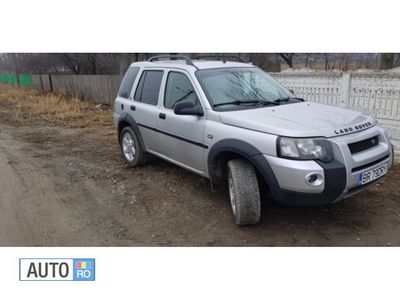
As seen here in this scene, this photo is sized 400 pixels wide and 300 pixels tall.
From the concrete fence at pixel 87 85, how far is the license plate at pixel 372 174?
1210 cm

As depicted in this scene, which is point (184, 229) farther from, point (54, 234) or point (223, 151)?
point (54, 234)

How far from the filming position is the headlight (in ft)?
10.3

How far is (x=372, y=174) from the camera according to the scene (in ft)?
11.2

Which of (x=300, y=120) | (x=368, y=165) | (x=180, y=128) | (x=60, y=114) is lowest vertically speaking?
(x=60, y=114)

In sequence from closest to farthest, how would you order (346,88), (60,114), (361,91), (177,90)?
(177,90) → (361,91) → (346,88) → (60,114)

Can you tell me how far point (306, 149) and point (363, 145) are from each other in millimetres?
757

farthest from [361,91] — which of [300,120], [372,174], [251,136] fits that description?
[251,136]

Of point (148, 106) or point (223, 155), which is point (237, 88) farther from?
point (148, 106)

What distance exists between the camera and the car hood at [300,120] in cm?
324

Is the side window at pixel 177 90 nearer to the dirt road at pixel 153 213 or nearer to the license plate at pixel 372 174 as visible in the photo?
the dirt road at pixel 153 213

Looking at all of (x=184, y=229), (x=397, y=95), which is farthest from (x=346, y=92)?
(x=184, y=229)

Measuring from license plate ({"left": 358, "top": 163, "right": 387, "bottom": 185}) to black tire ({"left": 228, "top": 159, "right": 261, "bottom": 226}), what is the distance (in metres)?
1.03

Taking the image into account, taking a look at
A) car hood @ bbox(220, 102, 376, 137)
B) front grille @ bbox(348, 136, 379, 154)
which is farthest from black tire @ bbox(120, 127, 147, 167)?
front grille @ bbox(348, 136, 379, 154)

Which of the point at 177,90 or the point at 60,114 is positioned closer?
the point at 177,90
